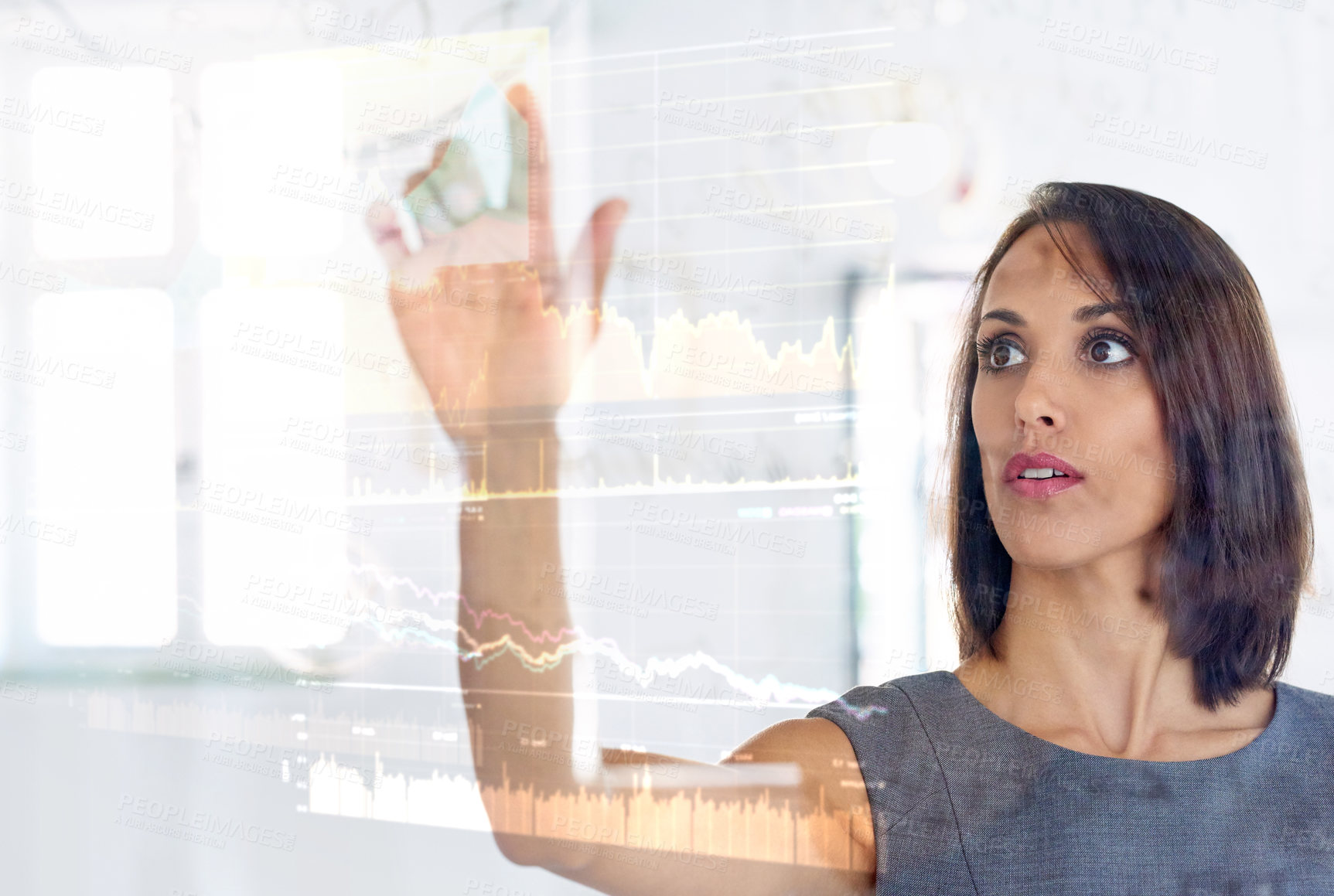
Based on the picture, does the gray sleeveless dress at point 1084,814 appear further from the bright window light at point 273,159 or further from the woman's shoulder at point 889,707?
the bright window light at point 273,159

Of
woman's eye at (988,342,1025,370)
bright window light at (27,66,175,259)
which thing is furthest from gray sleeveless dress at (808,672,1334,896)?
bright window light at (27,66,175,259)

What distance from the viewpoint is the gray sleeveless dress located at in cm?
97

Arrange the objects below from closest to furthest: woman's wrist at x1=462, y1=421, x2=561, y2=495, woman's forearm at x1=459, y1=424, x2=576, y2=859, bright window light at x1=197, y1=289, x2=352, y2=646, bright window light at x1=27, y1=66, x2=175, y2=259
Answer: woman's forearm at x1=459, y1=424, x2=576, y2=859, woman's wrist at x1=462, y1=421, x2=561, y2=495, bright window light at x1=197, y1=289, x2=352, y2=646, bright window light at x1=27, y1=66, x2=175, y2=259

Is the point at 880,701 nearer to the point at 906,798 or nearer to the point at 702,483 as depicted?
the point at 906,798

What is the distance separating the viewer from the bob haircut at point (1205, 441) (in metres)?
1.00

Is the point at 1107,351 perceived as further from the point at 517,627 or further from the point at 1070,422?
the point at 517,627

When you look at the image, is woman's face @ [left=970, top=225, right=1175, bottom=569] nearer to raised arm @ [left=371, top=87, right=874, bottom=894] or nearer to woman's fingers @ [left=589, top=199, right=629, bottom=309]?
raised arm @ [left=371, top=87, right=874, bottom=894]

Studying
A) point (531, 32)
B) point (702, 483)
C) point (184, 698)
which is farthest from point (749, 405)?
point (184, 698)

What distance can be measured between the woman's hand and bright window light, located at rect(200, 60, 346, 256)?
0.61 feet

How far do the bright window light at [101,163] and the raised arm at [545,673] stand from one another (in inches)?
15.0

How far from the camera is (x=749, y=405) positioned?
124 centimetres

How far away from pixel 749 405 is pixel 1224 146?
0.62 m

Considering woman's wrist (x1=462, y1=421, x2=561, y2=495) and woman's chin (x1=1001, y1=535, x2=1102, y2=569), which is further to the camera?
woman's wrist (x1=462, y1=421, x2=561, y2=495)

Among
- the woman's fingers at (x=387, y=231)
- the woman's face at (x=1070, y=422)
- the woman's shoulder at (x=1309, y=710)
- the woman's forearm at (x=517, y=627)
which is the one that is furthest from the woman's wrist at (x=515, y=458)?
the woman's shoulder at (x=1309, y=710)
